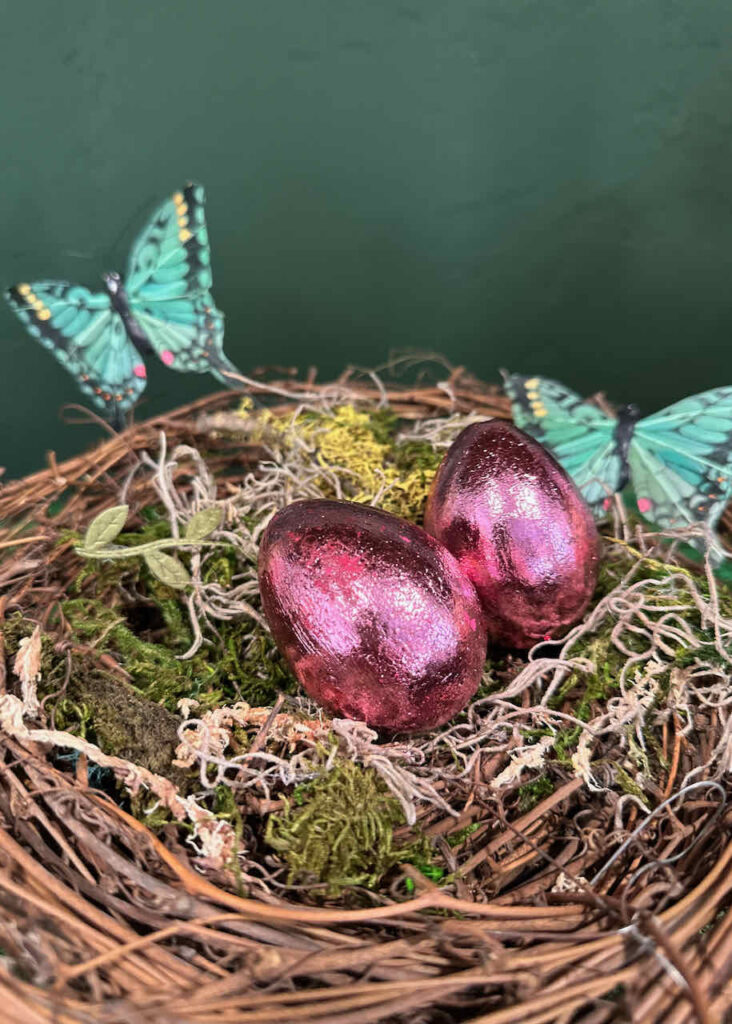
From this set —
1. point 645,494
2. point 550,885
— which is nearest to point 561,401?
point 645,494

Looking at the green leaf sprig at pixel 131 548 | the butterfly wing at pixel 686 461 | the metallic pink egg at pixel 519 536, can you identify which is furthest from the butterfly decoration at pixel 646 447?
the green leaf sprig at pixel 131 548


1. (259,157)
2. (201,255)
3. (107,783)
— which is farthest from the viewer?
(259,157)

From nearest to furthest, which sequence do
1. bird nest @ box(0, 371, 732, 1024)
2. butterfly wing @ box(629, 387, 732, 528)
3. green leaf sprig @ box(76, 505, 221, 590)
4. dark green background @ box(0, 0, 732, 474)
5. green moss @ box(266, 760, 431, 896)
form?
1. bird nest @ box(0, 371, 732, 1024)
2. green moss @ box(266, 760, 431, 896)
3. green leaf sprig @ box(76, 505, 221, 590)
4. butterfly wing @ box(629, 387, 732, 528)
5. dark green background @ box(0, 0, 732, 474)

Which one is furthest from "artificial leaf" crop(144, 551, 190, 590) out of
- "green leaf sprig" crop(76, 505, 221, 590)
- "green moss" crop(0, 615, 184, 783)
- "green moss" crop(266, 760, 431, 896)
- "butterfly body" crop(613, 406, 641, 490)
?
"butterfly body" crop(613, 406, 641, 490)

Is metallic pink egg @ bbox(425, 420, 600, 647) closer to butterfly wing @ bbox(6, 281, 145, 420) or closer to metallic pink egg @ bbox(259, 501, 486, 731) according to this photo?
metallic pink egg @ bbox(259, 501, 486, 731)

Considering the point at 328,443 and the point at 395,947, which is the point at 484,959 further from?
the point at 328,443

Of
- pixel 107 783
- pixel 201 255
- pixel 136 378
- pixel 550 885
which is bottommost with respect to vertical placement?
pixel 550 885

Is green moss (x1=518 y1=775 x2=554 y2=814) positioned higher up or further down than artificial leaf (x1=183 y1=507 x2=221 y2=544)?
further down
